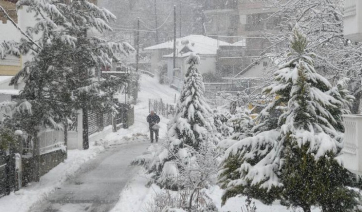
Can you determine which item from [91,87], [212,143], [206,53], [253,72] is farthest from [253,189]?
[206,53]

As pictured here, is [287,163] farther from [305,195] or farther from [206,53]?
[206,53]

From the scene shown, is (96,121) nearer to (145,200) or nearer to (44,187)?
(44,187)

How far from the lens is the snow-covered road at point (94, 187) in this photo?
12.4 metres

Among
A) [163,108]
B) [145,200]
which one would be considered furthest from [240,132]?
[163,108]

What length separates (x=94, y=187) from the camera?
1461cm

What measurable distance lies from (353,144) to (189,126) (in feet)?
19.8

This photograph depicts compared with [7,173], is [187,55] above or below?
above

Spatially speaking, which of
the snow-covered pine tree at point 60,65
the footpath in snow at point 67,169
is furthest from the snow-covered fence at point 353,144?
the snow-covered pine tree at point 60,65

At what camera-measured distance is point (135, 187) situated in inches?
559

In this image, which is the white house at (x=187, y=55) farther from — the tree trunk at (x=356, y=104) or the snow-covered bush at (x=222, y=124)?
the tree trunk at (x=356, y=104)

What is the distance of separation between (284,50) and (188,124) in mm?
4822

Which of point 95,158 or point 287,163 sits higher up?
point 287,163

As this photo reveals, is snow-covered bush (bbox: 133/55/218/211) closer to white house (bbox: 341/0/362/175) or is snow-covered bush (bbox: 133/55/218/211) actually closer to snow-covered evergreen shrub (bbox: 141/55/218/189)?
snow-covered evergreen shrub (bbox: 141/55/218/189)

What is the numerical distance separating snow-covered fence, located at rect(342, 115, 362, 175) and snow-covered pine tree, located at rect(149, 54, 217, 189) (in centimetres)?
535
